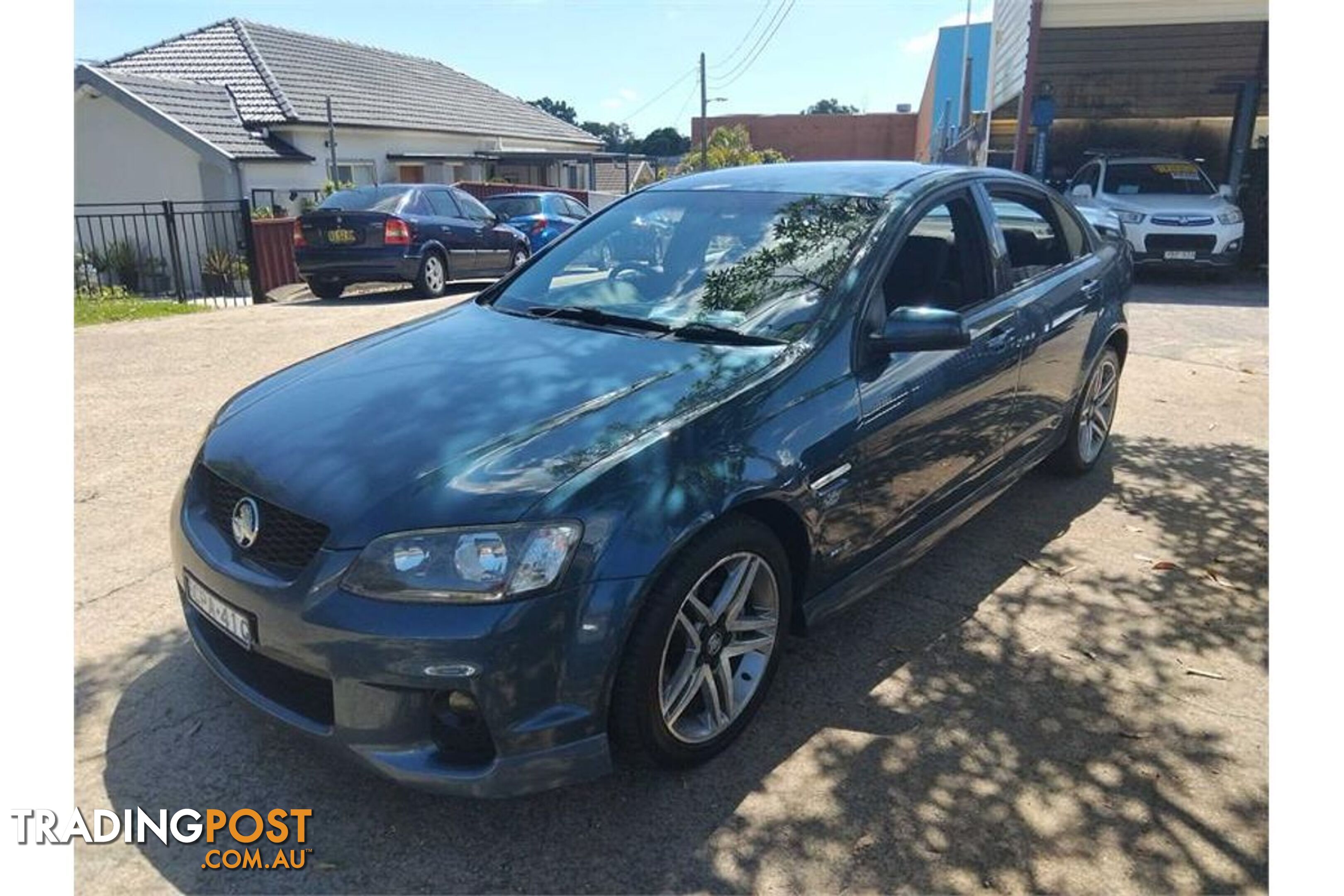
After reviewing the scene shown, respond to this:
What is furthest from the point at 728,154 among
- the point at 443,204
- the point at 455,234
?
the point at 455,234

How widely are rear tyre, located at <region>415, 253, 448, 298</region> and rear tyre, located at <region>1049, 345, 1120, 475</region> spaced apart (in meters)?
9.21

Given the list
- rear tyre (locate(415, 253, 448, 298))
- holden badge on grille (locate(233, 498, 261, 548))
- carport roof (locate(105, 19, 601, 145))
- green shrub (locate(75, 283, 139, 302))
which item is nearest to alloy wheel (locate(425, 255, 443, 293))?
rear tyre (locate(415, 253, 448, 298))

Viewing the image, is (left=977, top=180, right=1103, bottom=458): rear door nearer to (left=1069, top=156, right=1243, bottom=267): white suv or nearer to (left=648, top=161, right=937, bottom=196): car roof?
(left=648, top=161, right=937, bottom=196): car roof

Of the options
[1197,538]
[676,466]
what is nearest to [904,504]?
[676,466]

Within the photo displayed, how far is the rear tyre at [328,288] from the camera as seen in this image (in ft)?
40.2

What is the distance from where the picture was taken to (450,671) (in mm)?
2152

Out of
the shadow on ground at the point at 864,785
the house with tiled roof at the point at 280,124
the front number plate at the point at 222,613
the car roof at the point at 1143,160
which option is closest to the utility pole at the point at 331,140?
the house with tiled roof at the point at 280,124

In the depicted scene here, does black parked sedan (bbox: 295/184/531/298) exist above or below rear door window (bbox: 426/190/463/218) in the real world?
below

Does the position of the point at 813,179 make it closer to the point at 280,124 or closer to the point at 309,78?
the point at 280,124

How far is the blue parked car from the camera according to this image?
1623 centimetres

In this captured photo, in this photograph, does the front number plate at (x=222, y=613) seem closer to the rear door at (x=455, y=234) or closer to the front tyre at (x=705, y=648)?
the front tyre at (x=705, y=648)

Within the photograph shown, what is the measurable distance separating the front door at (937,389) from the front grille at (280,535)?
65.7 inches

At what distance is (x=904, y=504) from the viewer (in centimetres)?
326

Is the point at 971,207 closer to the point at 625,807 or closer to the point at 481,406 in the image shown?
the point at 481,406
